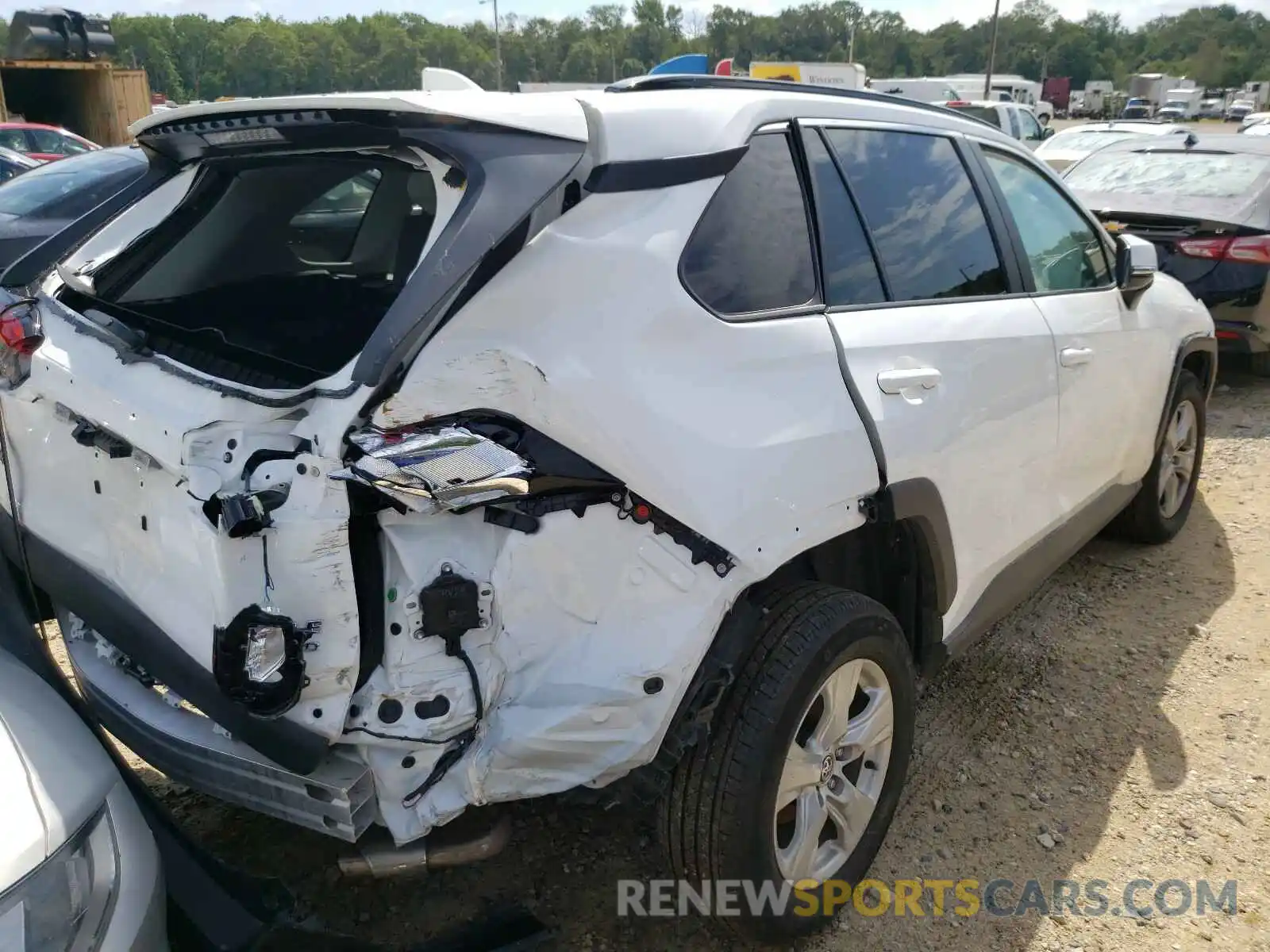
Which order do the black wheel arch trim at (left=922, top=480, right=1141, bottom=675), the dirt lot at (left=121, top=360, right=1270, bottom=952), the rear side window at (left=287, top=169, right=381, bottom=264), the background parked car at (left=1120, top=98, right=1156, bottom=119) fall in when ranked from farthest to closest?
the background parked car at (left=1120, top=98, right=1156, bottom=119) → the rear side window at (left=287, top=169, right=381, bottom=264) → the black wheel arch trim at (left=922, top=480, right=1141, bottom=675) → the dirt lot at (left=121, top=360, right=1270, bottom=952)

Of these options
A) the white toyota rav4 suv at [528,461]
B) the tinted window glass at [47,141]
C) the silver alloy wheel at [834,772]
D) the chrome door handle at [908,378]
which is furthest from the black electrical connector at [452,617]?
the tinted window glass at [47,141]

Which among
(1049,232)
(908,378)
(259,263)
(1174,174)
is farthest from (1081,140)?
(259,263)

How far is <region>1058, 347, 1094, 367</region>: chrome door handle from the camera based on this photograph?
10.3 feet

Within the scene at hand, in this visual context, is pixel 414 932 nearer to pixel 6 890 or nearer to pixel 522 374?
pixel 6 890

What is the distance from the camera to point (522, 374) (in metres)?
1.81

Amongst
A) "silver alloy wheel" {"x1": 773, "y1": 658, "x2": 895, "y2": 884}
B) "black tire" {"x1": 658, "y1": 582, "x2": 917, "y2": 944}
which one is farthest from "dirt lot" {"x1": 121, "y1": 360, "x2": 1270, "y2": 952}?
"black tire" {"x1": 658, "y1": 582, "x2": 917, "y2": 944}

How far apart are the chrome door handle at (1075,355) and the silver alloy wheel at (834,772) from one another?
53.0 inches

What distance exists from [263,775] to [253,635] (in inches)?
13.9

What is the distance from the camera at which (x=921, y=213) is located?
281 cm

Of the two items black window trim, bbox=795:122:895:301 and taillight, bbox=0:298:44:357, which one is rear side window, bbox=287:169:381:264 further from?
black window trim, bbox=795:122:895:301

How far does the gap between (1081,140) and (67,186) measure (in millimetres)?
12827

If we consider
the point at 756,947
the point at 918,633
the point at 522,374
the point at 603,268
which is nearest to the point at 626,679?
the point at 522,374

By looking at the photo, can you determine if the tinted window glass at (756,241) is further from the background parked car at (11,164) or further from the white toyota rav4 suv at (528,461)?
the background parked car at (11,164)

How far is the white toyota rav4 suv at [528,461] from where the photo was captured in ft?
5.76
